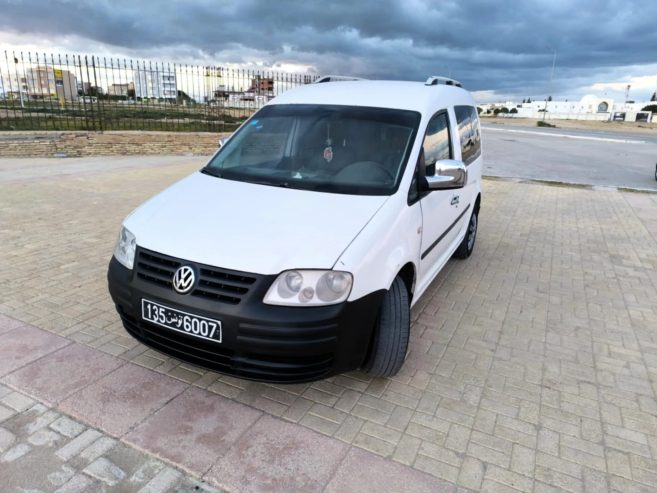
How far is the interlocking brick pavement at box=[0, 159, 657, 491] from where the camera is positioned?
251cm

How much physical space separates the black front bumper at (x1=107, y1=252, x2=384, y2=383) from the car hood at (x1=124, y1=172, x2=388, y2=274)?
199 mm

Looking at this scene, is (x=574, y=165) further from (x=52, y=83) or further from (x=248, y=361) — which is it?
(x=52, y=83)

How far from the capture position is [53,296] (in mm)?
4238

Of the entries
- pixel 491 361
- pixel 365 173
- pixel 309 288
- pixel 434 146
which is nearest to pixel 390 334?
pixel 309 288

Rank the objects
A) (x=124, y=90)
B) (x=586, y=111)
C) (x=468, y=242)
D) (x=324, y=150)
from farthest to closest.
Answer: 1. (x=586, y=111)
2. (x=124, y=90)
3. (x=468, y=242)
4. (x=324, y=150)

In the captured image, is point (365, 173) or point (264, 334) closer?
point (264, 334)

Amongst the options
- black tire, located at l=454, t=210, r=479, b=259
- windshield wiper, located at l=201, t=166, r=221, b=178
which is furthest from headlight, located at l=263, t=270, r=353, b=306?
black tire, located at l=454, t=210, r=479, b=259

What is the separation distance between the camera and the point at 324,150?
355 cm

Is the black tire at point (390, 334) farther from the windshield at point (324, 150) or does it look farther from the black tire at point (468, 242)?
the black tire at point (468, 242)

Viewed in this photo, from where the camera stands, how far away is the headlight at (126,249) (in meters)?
2.81

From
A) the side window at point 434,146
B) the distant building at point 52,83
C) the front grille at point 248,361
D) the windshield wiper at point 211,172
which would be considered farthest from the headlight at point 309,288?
the distant building at point 52,83

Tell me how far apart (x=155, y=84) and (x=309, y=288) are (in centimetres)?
1656

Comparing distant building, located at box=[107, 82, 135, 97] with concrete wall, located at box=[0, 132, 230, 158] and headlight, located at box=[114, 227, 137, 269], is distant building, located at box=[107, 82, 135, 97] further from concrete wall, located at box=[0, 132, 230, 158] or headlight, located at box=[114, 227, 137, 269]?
headlight, located at box=[114, 227, 137, 269]

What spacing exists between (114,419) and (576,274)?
495 centimetres
